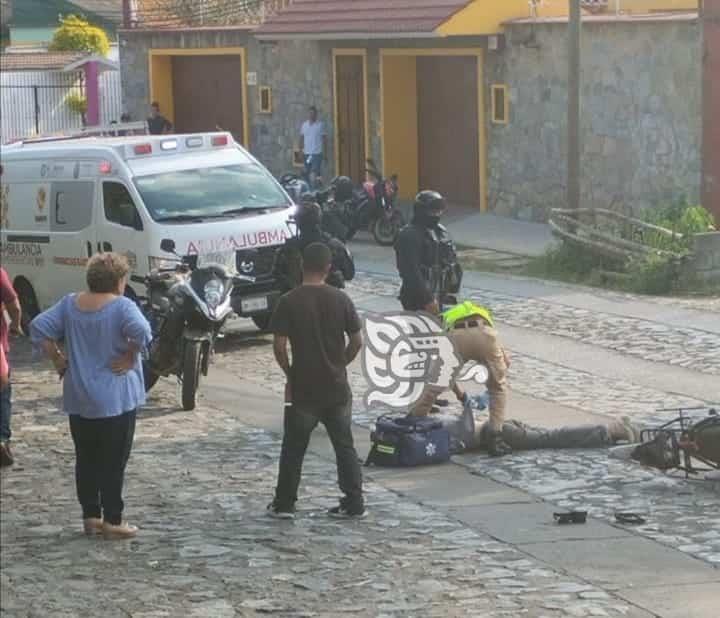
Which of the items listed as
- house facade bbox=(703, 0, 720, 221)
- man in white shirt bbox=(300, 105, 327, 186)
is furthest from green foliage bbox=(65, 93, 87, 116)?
house facade bbox=(703, 0, 720, 221)

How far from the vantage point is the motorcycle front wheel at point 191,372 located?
48.0 ft

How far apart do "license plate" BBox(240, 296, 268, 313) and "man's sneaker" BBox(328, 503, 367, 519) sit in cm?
664

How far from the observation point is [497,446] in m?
12.3

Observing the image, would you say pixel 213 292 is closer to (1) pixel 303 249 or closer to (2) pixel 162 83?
(1) pixel 303 249

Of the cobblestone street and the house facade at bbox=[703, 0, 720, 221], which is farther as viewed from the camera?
the house facade at bbox=[703, 0, 720, 221]

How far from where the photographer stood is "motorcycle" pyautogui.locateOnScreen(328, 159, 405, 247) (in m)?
25.6

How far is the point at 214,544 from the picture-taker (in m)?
10.1

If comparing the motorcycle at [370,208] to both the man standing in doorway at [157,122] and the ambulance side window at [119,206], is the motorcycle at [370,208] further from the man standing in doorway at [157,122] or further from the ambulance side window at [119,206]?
the man standing in doorway at [157,122]

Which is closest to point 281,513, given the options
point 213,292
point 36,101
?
point 213,292

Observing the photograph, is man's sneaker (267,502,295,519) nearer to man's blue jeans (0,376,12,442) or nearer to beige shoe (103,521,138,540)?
beige shoe (103,521,138,540)

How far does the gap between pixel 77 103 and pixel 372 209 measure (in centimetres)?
1968

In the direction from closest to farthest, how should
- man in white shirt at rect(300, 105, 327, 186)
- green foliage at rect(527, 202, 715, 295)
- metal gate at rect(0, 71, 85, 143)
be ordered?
green foliage at rect(527, 202, 715, 295), man in white shirt at rect(300, 105, 327, 186), metal gate at rect(0, 71, 85, 143)

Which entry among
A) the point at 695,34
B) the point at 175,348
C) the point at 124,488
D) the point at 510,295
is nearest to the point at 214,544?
the point at 124,488

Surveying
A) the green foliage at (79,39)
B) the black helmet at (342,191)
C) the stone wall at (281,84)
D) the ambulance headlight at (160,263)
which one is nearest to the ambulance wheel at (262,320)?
the ambulance headlight at (160,263)
